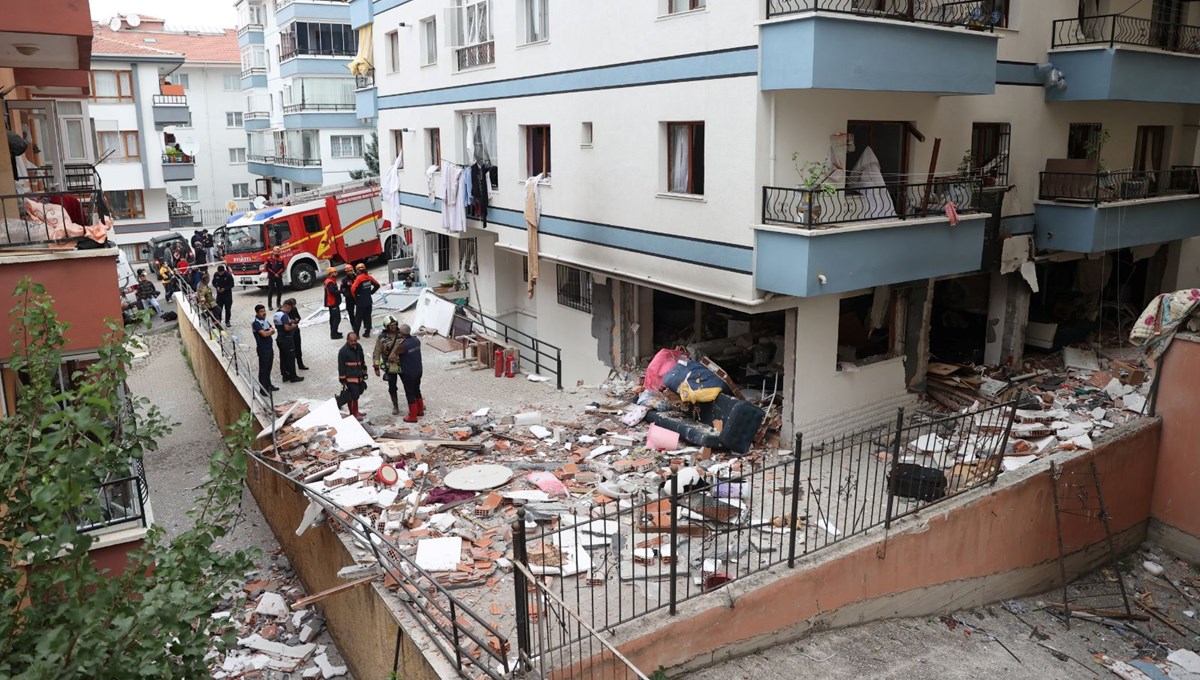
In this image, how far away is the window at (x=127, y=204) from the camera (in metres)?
36.7

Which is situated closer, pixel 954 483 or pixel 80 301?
pixel 80 301

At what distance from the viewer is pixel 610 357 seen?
1666 centimetres

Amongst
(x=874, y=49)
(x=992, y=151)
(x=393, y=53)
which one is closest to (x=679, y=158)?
(x=874, y=49)

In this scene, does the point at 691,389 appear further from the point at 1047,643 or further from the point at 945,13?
the point at 945,13

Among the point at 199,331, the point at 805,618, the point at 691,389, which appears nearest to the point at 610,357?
the point at 691,389

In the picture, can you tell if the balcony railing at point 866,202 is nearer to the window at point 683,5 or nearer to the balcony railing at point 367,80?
the window at point 683,5

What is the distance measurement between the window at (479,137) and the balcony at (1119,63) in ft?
36.8

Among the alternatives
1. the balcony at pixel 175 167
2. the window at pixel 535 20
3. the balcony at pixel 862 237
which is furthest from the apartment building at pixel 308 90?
the balcony at pixel 862 237

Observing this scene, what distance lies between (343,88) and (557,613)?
→ 3785 centimetres

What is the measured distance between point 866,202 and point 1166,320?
488 cm

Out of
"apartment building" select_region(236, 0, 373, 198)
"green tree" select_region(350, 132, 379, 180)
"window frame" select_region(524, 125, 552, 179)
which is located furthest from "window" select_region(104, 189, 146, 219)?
"window frame" select_region(524, 125, 552, 179)

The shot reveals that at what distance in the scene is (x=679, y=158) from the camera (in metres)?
13.4

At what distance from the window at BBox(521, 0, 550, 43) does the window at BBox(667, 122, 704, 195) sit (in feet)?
14.1

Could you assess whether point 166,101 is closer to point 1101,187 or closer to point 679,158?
point 679,158
